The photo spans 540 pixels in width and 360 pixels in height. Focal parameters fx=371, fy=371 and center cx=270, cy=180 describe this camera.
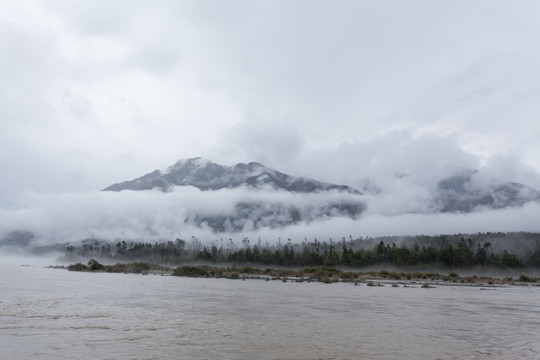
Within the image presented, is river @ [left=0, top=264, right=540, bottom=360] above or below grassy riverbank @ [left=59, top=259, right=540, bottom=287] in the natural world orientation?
above

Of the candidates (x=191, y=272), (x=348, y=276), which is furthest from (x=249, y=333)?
(x=191, y=272)

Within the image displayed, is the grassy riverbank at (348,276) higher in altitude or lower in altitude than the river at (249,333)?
lower

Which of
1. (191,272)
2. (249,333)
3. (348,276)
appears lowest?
(348,276)

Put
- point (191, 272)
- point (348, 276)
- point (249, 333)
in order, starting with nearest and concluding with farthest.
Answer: point (249, 333) < point (348, 276) < point (191, 272)

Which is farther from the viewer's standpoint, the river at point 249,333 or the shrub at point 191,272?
the shrub at point 191,272

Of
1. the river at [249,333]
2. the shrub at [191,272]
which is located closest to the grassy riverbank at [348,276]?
the shrub at [191,272]

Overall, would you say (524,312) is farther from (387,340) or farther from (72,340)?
(72,340)

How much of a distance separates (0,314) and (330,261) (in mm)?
163341

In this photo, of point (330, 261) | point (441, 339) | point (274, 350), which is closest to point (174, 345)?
point (274, 350)

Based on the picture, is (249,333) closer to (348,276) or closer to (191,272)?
(348,276)

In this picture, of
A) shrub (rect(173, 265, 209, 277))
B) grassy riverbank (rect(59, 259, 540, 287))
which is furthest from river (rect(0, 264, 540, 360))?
shrub (rect(173, 265, 209, 277))

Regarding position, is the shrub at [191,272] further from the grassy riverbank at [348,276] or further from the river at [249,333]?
the river at [249,333]

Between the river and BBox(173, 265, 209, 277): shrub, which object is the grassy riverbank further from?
the river

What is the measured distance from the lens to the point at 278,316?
31203 millimetres
